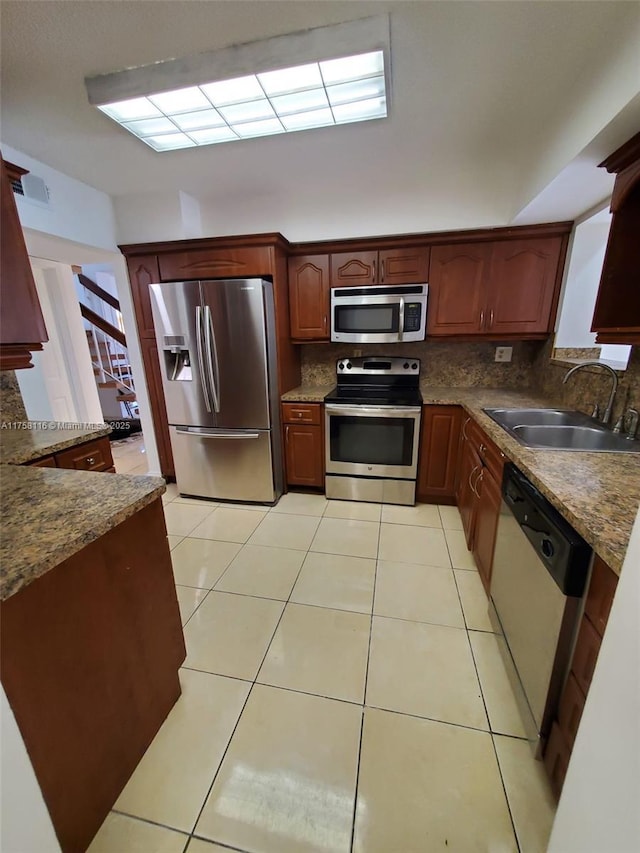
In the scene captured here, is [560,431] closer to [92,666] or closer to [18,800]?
[92,666]

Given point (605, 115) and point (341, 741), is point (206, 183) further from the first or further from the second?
point (341, 741)

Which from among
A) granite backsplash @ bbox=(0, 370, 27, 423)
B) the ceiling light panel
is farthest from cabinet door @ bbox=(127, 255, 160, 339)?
granite backsplash @ bbox=(0, 370, 27, 423)

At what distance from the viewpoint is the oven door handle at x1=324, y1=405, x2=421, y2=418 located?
2.47 metres

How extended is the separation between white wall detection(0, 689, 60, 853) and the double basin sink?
5.78 ft

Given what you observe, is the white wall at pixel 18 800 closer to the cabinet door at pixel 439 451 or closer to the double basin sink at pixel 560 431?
the double basin sink at pixel 560 431

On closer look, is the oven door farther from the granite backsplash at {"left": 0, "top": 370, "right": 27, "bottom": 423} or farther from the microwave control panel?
the granite backsplash at {"left": 0, "top": 370, "right": 27, "bottom": 423}

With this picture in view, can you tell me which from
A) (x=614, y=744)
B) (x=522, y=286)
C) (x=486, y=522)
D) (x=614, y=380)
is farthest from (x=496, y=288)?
(x=614, y=744)

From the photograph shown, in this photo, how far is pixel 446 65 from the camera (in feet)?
4.76

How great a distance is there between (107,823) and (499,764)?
1.23 metres

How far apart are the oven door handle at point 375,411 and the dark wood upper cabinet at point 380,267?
39.0 inches

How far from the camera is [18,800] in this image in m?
0.65

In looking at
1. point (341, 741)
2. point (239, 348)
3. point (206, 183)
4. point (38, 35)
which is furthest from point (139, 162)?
point (341, 741)

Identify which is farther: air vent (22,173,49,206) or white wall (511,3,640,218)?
air vent (22,173,49,206)

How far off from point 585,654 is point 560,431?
129 centimetres
